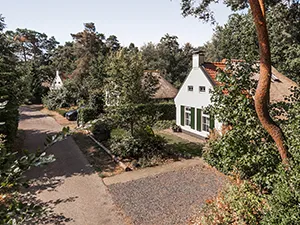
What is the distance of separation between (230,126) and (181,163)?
19.1ft

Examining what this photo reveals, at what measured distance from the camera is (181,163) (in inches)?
461

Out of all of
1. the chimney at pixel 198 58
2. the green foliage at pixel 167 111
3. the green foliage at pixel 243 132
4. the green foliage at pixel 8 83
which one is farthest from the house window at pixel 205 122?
the green foliage at pixel 8 83

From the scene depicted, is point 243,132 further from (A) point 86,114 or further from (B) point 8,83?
(A) point 86,114

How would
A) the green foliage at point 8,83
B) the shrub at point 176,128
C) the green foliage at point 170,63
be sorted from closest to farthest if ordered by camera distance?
the green foliage at point 8,83 → the shrub at point 176,128 → the green foliage at point 170,63

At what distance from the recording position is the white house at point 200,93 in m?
15.7

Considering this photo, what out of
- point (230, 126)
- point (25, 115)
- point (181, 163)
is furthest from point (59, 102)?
point (230, 126)

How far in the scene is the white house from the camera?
51.4 ft

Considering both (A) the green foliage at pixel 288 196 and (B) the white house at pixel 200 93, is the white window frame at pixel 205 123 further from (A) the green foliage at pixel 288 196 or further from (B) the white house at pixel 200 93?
(A) the green foliage at pixel 288 196

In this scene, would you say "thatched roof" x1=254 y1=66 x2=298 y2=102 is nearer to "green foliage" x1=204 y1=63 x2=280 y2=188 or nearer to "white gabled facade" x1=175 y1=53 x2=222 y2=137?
"white gabled facade" x1=175 y1=53 x2=222 y2=137

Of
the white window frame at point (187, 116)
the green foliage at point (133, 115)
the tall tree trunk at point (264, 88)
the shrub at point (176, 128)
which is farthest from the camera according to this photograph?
the shrub at point (176, 128)

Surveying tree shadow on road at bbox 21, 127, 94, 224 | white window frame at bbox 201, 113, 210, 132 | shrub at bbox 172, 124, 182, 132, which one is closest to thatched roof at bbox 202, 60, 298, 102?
white window frame at bbox 201, 113, 210, 132

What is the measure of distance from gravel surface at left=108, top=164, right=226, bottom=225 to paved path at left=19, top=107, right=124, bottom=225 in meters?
0.54

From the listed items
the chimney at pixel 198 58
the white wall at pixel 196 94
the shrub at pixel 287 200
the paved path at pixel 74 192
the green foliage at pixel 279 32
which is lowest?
the paved path at pixel 74 192

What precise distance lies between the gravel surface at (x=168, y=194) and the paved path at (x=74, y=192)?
0.54 metres
